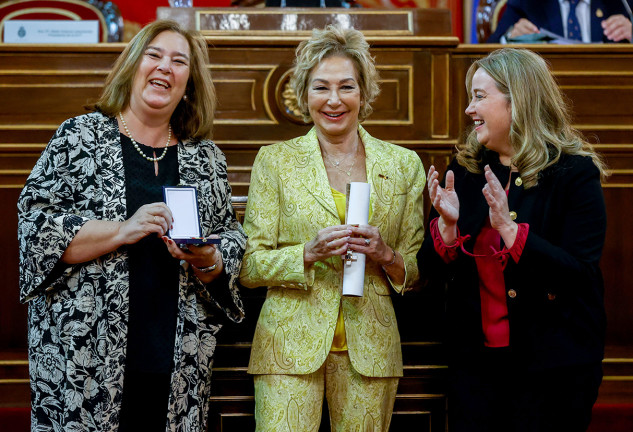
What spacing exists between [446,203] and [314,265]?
44 cm

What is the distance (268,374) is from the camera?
2.35 meters

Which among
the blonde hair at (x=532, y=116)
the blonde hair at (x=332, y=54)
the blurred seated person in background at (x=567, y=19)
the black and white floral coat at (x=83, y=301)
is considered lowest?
the black and white floral coat at (x=83, y=301)

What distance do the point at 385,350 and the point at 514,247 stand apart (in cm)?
51

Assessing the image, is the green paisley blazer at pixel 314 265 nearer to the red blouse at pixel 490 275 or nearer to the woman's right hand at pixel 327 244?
the woman's right hand at pixel 327 244

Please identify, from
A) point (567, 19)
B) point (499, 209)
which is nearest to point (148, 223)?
point (499, 209)

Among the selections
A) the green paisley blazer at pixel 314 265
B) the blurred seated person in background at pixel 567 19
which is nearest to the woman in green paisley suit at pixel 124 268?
the green paisley blazer at pixel 314 265

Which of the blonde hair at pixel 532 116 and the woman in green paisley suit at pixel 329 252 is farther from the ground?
the blonde hair at pixel 532 116

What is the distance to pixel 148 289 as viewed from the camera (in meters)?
2.27

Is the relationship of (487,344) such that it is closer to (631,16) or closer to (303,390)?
(303,390)

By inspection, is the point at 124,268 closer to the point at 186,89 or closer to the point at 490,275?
the point at 186,89

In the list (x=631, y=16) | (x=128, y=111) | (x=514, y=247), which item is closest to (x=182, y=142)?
(x=128, y=111)

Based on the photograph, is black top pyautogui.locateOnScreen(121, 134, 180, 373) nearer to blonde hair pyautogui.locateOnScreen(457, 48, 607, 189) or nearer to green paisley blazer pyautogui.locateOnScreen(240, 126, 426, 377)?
green paisley blazer pyautogui.locateOnScreen(240, 126, 426, 377)

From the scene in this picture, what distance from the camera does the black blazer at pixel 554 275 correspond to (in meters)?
2.15

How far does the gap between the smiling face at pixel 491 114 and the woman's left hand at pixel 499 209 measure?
10.1 inches
